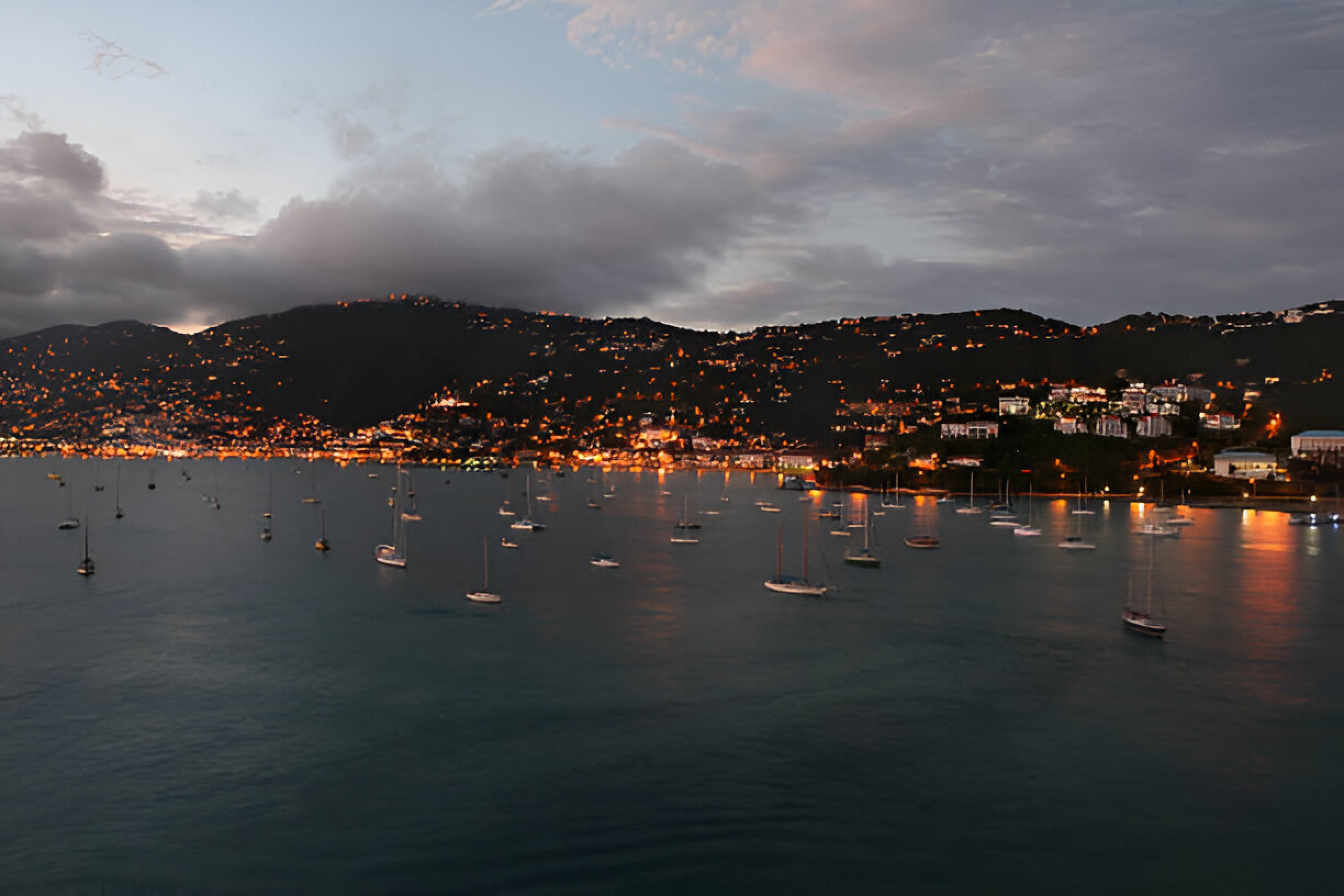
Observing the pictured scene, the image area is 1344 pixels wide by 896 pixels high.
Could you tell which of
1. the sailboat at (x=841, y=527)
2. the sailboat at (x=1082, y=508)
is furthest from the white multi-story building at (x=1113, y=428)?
the sailboat at (x=841, y=527)

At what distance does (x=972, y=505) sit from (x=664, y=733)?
103 m

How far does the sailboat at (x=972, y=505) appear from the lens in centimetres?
11512

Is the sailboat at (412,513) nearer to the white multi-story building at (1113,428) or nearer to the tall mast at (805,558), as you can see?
the tall mast at (805,558)

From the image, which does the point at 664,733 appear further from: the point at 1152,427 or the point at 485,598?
the point at 1152,427

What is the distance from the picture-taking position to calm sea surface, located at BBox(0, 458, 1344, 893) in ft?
64.7

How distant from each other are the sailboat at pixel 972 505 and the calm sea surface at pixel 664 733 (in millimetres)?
52952

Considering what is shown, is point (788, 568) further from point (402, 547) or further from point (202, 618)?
point (202, 618)

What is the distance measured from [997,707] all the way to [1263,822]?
9335 mm

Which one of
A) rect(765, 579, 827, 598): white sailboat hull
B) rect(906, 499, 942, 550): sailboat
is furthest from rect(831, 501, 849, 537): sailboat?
rect(765, 579, 827, 598): white sailboat hull

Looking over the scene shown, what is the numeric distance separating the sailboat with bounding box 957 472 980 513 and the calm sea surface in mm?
52952

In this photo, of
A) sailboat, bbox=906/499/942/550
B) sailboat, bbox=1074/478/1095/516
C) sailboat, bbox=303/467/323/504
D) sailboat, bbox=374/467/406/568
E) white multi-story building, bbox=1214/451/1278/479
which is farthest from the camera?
white multi-story building, bbox=1214/451/1278/479

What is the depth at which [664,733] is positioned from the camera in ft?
91.2

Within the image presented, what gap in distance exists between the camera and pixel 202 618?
46.5 metres

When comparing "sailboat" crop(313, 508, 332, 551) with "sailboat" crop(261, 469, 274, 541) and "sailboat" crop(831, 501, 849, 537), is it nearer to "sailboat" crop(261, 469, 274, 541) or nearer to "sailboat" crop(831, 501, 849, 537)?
"sailboat" crop(261, 469, 274, 541)
